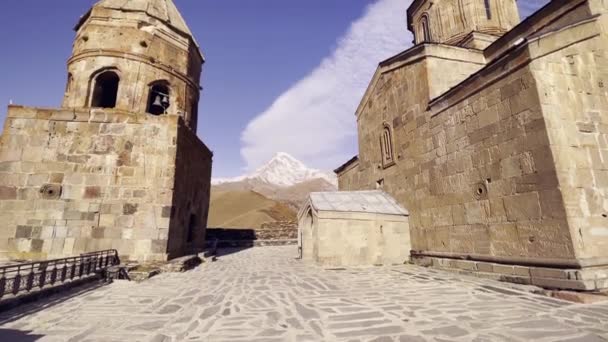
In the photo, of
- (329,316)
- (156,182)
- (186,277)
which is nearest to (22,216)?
(156,182)

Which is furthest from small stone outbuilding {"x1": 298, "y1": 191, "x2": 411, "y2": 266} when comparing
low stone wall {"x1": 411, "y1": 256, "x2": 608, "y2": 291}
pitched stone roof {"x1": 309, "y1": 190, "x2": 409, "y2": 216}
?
low stone wall {"x1": 411, "y1": 256, "x2": 608, "y2": 291}

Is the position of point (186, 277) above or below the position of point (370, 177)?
below

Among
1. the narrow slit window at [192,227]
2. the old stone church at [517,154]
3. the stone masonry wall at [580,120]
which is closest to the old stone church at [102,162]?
the narrow slit window at [192,227]

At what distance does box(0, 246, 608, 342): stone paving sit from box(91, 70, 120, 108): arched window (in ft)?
26.4

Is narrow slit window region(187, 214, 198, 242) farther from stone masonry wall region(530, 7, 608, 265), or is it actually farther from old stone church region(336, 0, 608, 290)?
stone masonry wall region(530, 7, 608, 265)

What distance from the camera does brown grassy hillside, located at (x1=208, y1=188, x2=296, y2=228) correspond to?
39.7m

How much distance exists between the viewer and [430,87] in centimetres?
946

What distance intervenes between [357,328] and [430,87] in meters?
8.61

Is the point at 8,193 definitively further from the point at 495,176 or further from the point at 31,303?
the point at 495,176

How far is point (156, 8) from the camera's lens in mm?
12039

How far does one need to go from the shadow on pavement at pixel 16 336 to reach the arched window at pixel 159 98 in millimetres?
8954

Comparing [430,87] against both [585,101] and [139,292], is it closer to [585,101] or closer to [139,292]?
[585,101]

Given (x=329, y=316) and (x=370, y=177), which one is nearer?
(x=329, y=316)

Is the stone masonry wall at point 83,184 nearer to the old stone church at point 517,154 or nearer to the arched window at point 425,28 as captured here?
the old stone church at point 517,154
